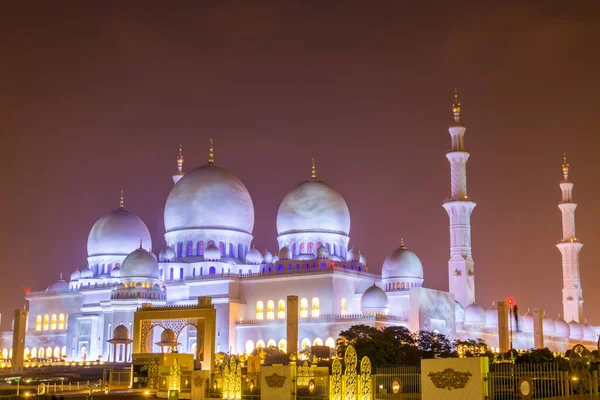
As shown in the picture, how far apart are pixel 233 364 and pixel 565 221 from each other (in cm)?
4191

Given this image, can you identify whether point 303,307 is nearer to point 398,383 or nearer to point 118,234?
point 118,234

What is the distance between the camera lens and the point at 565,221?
59.2 m

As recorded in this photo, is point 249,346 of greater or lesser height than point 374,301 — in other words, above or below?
below

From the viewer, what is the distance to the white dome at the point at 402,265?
148 ft

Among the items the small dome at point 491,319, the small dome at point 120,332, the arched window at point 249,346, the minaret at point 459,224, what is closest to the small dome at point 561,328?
the small dome at point 491,319

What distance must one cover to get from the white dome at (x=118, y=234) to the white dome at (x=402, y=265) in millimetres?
16272

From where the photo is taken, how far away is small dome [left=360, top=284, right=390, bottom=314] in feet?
137

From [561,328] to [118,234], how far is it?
98.0 feet

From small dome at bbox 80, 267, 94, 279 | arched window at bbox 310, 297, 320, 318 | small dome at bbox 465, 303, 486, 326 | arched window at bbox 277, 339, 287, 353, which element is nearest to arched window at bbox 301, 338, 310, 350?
arched window at bbox 277, 339, 287, 353

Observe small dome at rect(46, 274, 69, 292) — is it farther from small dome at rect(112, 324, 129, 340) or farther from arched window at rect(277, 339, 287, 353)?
arched window at rect(277, 339, 287, 353)

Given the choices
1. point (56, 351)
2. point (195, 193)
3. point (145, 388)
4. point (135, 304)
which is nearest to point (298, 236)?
point (195, 193)

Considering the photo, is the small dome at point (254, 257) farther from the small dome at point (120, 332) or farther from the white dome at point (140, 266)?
the small dome at point (120, 332)

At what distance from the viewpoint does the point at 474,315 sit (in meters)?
48.6

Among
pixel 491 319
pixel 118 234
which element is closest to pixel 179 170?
pixel 118 234
